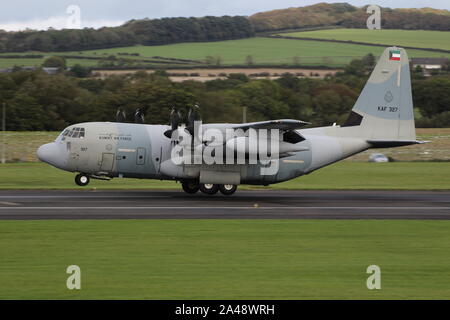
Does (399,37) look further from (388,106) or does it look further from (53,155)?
(53,155)

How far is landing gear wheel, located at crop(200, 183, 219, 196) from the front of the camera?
97.4 ft

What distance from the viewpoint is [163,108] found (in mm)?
51656

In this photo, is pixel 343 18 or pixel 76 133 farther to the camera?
pixel 343 18

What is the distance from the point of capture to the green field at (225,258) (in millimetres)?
12961

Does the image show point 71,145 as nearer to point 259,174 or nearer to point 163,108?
point 259,174

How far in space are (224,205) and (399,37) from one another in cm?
7967

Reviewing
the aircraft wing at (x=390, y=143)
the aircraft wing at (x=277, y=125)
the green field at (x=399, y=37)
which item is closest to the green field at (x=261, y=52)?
the green field at (x=399, y=37)

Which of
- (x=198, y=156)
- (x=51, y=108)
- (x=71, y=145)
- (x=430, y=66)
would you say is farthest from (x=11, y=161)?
(x=430, y=66)

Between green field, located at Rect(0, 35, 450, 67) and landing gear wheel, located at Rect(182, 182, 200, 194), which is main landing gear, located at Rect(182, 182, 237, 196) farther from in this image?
green field, located at Rect(0, 35, 450, 67)

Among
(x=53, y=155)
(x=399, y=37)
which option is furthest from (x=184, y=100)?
(x=399, y=37)

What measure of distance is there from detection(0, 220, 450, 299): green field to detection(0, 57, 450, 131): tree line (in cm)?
2883

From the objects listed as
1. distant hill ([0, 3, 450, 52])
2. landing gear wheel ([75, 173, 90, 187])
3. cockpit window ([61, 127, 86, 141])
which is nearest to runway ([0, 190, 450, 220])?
landing gear wheel ([75, 173, 90, 187])

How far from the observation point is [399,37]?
100562mm

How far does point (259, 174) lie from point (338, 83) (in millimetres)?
54560
